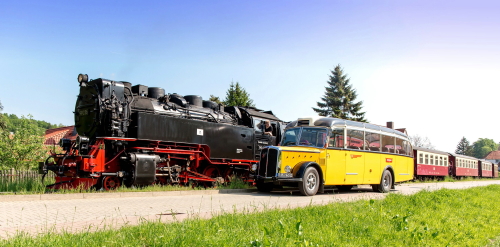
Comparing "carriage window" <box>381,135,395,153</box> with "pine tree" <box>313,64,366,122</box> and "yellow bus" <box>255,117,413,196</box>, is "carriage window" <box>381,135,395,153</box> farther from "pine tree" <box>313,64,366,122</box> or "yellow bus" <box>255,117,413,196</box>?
"pine tree" <box>313,64,366,122</box>

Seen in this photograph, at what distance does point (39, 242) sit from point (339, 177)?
30.9 ft

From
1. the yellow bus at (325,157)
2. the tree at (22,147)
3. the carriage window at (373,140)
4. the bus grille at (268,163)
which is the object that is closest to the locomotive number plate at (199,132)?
the yellow bus at (325,157)

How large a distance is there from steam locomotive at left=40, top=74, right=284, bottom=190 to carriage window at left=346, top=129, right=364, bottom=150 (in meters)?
4.36

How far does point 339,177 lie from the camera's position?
11930 millimetres

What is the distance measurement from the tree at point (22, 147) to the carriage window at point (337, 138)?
45.4 ft

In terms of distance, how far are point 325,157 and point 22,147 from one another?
47.2 ft

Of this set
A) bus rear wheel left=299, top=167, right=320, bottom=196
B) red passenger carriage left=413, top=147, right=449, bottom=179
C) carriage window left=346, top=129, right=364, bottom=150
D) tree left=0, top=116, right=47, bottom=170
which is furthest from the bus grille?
red passenger carriage left=413, top=147, right=449, bottom=179

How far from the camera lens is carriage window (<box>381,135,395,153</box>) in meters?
13.8

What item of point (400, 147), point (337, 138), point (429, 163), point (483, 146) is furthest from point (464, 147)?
point (337, 138)

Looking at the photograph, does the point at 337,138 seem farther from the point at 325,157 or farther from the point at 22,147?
the point at 22,147

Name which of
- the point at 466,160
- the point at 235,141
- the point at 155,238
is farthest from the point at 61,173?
the point at 466,160

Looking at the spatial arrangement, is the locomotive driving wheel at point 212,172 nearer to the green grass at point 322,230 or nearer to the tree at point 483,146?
the green grass at point 322,230

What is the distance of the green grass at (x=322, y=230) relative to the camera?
4305 mm

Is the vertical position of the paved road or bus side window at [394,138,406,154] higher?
bus side window at [394,138,406,154]
